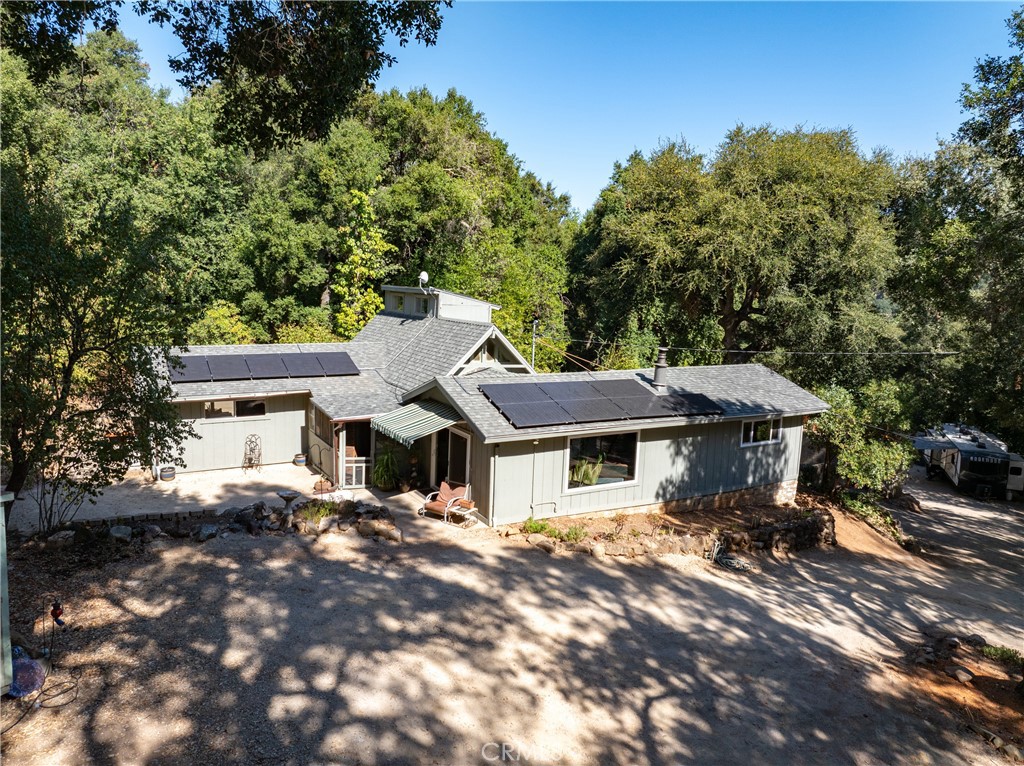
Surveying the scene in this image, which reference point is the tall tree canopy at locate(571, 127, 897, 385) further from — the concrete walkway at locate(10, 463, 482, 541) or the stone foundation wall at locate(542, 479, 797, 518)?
the concrete walkway at locate(10, 463, 482, 541)

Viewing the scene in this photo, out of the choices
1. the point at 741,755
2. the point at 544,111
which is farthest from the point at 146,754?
the point at 544,111

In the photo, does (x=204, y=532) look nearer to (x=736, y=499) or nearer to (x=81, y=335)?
(x=81, y=335)

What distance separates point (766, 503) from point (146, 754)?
18024mm

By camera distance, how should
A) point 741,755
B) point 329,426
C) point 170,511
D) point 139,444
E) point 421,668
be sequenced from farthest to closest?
point 329,426, point 170,511, point 139,444, point 421,668, point 741,755

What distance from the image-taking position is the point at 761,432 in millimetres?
19219

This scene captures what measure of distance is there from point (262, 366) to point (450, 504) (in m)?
8.56

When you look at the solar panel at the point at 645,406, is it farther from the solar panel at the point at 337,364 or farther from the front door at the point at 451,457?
the solar panel at the point at 337,364

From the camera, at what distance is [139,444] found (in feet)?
31.7

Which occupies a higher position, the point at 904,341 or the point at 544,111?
the point at 544,111

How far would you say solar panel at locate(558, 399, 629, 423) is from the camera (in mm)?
15466

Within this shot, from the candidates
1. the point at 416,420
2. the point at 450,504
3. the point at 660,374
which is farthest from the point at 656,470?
the point at 416,420

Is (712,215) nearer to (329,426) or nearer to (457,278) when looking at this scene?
(457,278)

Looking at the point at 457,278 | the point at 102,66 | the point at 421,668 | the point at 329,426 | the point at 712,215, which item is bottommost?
the point at 421,668

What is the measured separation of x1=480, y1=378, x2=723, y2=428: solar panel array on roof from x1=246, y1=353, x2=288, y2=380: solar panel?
24.0 ft
